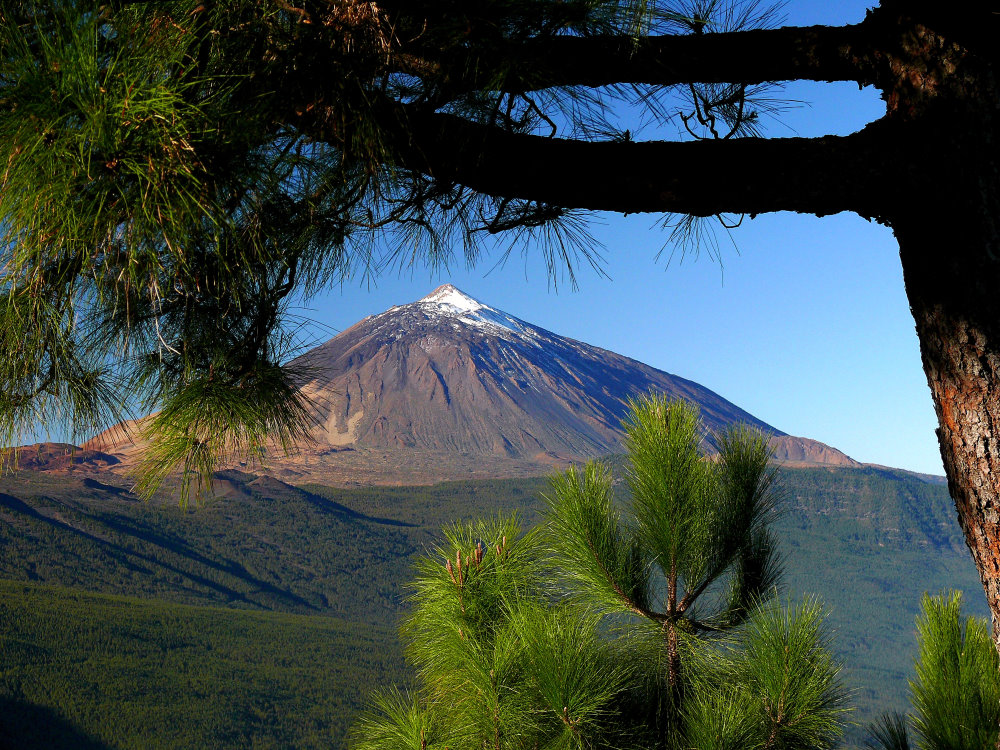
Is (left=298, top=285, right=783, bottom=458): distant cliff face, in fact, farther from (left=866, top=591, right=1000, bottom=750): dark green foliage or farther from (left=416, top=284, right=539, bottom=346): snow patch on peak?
(left=866, top=591, right=1000, bottom=750): dark green foliage

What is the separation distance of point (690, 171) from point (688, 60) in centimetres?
27

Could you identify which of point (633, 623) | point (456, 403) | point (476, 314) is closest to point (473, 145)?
point (633, 623)

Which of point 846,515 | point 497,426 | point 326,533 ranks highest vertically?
point 497,426

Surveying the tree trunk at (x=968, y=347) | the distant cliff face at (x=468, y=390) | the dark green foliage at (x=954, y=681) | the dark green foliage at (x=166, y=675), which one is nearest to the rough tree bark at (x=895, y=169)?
the tree trunk at (x=968, y=347)

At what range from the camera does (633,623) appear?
1.97 metres

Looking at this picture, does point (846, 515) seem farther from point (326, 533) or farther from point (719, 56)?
point (719, 56)

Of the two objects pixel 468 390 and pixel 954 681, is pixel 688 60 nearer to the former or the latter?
pixel 954 681

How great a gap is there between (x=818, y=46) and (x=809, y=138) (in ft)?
0.66

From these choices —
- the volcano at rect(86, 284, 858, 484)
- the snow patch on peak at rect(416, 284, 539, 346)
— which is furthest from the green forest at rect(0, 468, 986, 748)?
the snow patch on peak at rect(416, 284, 539, 346)

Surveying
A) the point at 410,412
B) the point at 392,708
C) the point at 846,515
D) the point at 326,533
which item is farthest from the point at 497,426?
the point at 392,708

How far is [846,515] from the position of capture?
115875 mm

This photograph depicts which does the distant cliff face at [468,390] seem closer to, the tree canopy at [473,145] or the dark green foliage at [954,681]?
the dark green foliage at [954,681]

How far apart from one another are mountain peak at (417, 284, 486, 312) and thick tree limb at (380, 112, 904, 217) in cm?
12609

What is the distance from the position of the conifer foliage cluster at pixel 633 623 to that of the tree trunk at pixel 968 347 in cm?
61
